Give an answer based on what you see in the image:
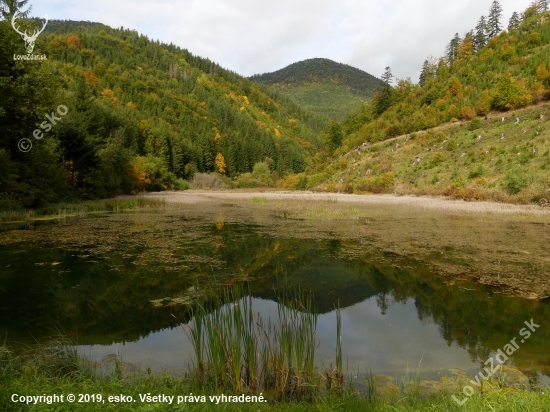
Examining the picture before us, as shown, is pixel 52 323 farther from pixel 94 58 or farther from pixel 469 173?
pixel 94 58

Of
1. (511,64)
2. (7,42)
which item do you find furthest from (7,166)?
(511,64)

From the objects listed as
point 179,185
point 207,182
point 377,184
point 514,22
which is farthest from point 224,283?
point 514,22

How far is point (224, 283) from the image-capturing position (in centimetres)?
836

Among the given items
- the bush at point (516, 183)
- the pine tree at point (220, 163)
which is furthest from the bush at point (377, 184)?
the pine tree at point (220, 163)

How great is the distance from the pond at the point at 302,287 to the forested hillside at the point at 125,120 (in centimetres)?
688

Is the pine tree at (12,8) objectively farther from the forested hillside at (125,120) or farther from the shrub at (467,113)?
the shrub at (467,113)

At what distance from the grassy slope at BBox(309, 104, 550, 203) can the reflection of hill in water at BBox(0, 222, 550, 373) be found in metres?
20.6

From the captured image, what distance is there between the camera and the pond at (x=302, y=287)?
5.61 m

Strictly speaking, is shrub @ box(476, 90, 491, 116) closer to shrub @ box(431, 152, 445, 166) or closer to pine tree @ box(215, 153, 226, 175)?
shrub @ box(431, 152, 445, 166)

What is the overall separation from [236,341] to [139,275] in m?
5.62

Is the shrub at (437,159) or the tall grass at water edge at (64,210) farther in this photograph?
the shrub at (437,159)

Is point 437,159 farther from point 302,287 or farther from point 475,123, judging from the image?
point 302,287

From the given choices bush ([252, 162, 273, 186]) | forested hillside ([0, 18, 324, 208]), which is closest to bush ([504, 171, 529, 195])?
forested hillside ([0, 18, 324, 208])

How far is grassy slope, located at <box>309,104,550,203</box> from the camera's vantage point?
91.2 feet
